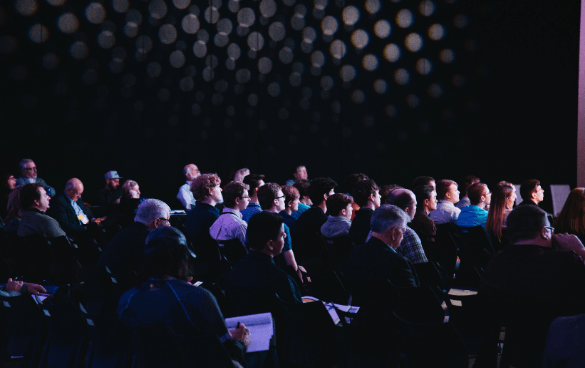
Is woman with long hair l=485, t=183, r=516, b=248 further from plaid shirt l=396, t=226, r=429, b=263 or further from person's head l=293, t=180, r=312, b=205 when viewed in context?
person's head l=293, t=180, r=312, b=205

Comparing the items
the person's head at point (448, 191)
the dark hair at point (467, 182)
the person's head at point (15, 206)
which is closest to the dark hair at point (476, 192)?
the person's head at point (448, 191)

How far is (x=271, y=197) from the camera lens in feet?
16.4

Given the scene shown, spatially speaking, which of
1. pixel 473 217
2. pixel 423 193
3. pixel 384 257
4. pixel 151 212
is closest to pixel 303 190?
pixel 423 193

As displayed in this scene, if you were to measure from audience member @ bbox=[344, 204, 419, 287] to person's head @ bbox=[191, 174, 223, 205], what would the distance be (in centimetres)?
236

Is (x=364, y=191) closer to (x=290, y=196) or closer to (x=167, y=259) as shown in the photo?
(x=290, y=196)

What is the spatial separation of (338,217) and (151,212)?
1598mm

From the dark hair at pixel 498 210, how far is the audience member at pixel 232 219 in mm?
2368

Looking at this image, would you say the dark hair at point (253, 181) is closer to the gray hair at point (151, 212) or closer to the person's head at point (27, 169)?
the gray hair at point (151, 212)

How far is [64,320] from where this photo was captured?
8.54 ft

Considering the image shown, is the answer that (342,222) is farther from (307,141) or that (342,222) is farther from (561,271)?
(307,141)

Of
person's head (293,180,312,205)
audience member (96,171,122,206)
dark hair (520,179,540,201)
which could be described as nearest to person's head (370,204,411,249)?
person's head (293,180,312,205)

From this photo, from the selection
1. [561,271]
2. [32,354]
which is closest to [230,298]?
[32,354]

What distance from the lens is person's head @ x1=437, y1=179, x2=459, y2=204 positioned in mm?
5965

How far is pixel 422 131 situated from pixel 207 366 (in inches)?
382
